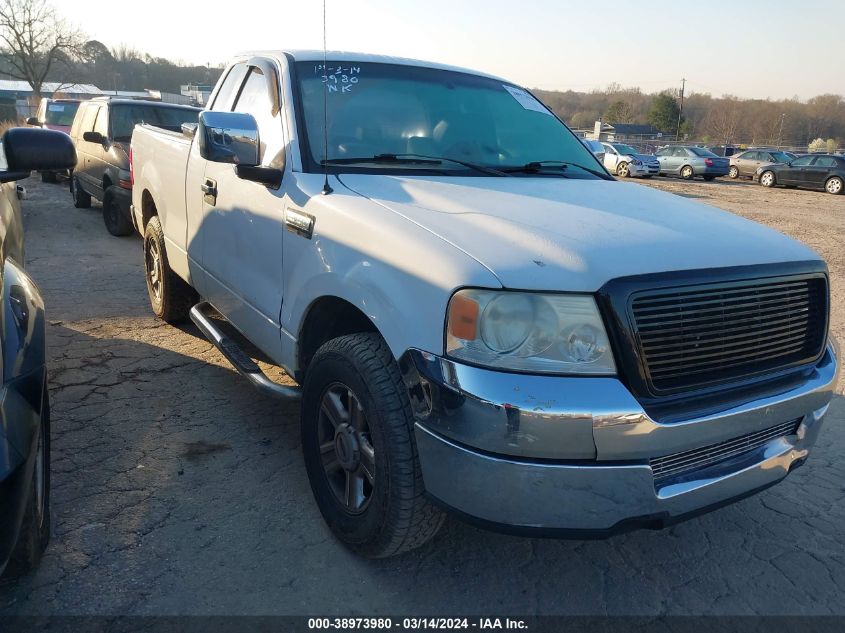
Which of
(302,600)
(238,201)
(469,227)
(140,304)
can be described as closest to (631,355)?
(469,227)

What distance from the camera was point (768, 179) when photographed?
2562 centimetres

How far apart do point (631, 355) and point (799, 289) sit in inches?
35.0

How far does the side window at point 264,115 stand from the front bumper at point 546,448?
149cm

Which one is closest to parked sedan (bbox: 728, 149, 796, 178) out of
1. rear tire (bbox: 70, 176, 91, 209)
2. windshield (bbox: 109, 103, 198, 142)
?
windshield (bbox: 109, 103, 198, 142)

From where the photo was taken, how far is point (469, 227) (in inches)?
86.4

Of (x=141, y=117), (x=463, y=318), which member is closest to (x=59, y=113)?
(x=141, y=117)

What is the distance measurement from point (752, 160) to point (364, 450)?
3056 cm

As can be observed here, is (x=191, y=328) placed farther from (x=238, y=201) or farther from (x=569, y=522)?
(x=569, y=522)

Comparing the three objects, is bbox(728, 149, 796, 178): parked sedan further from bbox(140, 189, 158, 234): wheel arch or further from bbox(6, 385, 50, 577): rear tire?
bbox(6, 385, 50, 577): rear tire

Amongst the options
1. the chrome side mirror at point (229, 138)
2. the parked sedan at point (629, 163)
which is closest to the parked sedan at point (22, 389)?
the chrome side mirror at point (229, 138)

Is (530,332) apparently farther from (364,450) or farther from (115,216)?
(115,216)

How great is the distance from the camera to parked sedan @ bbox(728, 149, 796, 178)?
27.4 m

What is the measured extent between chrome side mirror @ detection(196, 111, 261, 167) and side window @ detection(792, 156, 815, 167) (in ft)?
85.9

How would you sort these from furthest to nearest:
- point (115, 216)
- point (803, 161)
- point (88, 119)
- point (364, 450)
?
1. point (803, 161)
2. point (88, 119)
3. point (115, 216)
4. point (364, 450)
